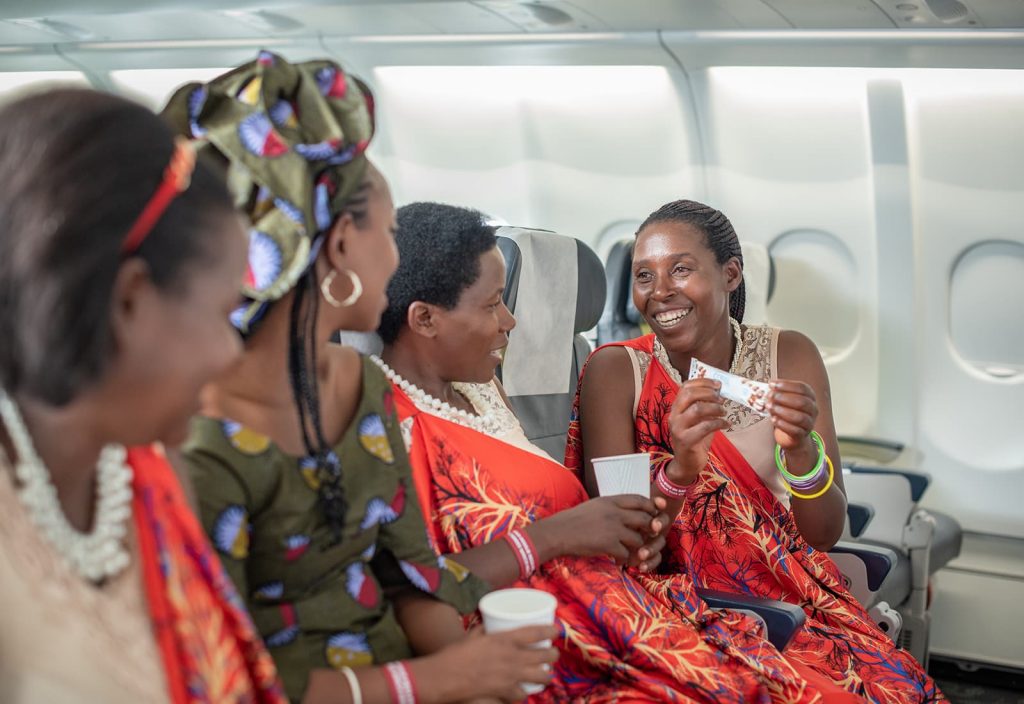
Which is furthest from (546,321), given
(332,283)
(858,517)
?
(332,283)

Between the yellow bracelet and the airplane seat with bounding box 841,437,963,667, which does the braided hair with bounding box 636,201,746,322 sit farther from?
the airplane seat with bounding box 841,437,963,667

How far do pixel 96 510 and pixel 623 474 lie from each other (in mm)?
1177

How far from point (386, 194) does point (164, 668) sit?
81cm

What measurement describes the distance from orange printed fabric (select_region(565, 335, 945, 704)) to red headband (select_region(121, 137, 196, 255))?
1.65 m

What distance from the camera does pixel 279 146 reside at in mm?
1431

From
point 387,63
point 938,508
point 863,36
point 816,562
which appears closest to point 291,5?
point 387,63

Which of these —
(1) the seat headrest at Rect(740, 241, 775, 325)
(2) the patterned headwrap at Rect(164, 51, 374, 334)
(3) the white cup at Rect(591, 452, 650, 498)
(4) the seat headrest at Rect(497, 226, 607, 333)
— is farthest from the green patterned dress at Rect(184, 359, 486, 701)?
(1) the seat headrest at Rect(740, 241, 775, 325)

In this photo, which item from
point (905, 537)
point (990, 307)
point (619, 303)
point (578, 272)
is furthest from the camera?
point (990, 307)

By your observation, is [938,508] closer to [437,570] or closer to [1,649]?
[437,570]

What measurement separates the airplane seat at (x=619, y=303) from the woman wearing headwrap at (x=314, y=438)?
281 cm

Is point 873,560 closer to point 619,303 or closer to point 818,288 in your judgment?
point 619,303

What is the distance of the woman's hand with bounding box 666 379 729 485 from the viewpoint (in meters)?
2.21

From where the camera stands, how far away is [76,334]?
0.98 m

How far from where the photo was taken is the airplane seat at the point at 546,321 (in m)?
2.85
